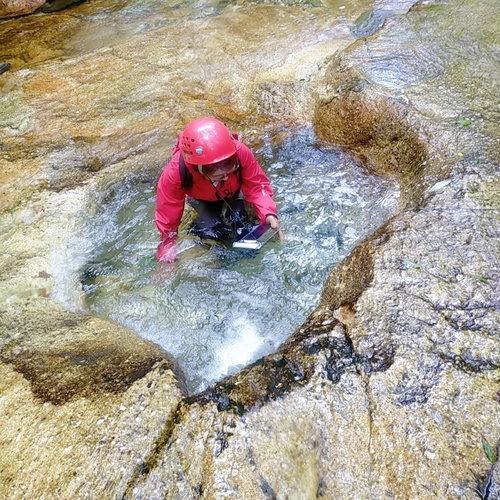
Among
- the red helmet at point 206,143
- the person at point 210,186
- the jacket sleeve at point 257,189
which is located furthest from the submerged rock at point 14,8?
the red helmet at point 206,143

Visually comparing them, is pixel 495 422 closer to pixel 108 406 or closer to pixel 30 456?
pixel 108 406

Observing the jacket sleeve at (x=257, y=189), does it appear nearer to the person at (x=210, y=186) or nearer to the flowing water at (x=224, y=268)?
the person at (x=210, y=186)

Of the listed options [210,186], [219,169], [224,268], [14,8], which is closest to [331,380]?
[219,169]

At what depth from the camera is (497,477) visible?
2016mm

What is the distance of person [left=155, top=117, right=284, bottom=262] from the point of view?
11.1ft

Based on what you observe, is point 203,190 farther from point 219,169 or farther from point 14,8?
point 14,8

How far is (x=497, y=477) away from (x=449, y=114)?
3.64 m

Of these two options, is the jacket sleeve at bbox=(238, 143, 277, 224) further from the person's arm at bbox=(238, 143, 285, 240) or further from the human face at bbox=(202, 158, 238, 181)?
the human face at bbox=(202, 158, 238, 181)

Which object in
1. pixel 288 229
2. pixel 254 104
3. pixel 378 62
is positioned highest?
pixel 378 62

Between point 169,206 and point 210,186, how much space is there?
429mm

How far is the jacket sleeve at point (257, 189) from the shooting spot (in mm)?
4039

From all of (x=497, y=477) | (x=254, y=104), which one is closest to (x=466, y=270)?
(x=497, y=477)

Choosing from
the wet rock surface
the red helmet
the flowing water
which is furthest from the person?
the wet rock surface

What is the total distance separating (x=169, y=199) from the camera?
393 centimetres
